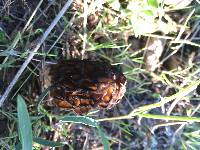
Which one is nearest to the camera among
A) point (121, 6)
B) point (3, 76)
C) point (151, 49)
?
point (3, 76)

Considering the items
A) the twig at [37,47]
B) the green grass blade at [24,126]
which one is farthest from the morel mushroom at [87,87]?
the green grass blade at [24,126]

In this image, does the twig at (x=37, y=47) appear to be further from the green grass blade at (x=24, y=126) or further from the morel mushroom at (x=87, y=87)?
the green grass blade at (x=24, y=126)

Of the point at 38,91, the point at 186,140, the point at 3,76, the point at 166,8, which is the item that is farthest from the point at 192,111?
the point at 3,76

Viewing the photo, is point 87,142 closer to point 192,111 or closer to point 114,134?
point 114,134

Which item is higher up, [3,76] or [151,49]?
[151,49]

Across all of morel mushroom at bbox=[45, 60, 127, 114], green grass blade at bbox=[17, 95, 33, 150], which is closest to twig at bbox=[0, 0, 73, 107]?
morel mushroom at bbox=[45, 60, 127, 114]

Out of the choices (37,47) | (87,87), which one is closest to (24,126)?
(87,87)
